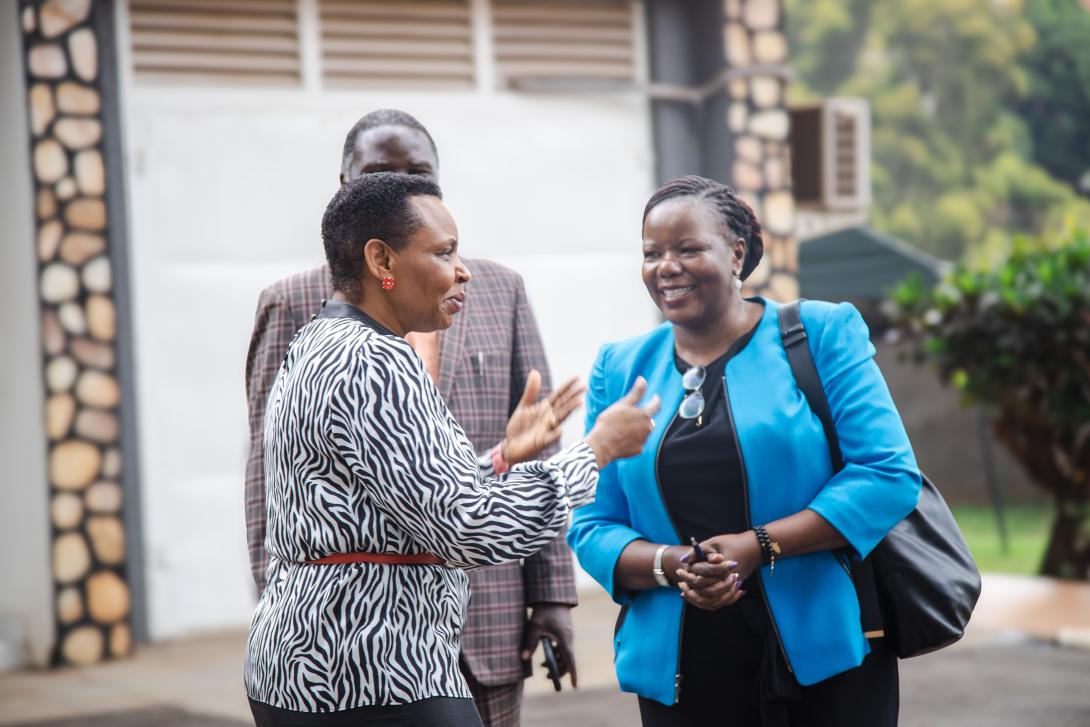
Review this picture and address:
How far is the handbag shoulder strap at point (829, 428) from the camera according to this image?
2.93 m

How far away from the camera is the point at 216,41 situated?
7.90 m

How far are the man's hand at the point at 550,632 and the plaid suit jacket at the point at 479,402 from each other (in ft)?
0.07

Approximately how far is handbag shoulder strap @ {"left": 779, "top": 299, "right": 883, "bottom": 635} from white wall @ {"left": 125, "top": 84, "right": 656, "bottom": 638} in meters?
5.33

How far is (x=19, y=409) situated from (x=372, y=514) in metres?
5.74

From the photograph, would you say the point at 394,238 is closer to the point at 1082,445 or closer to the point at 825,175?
the point at 1082,445

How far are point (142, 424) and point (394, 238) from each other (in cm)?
548

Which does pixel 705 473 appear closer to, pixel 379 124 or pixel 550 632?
pixel 550 632

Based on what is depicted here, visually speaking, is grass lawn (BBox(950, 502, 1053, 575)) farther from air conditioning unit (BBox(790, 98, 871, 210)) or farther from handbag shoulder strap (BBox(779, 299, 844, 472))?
handbag shoulder strap (BBox(779, 299, 844, 472))

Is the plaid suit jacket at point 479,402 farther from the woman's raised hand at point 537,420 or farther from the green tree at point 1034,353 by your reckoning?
the green tree at point 1034,353

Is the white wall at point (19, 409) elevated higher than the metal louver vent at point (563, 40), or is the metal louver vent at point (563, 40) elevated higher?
the metal louver vent at point (563, 40)

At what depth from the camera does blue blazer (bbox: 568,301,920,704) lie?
285 cm

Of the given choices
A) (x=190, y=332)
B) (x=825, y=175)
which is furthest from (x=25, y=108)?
(x=825, y=175)

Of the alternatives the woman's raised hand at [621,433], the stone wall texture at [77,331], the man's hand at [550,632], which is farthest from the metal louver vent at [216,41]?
the woman's raised hand at [621,433]

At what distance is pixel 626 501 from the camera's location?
126 inches
